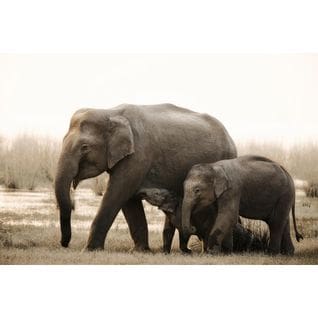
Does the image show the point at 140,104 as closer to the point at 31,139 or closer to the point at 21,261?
the point at 31,139

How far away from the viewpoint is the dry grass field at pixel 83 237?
6.69 metres

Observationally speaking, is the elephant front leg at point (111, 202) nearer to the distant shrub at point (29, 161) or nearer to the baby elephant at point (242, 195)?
the baby elephant at point (242, 195)

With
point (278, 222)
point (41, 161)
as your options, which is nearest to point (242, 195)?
point (278, 222)

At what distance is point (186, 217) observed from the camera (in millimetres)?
6824

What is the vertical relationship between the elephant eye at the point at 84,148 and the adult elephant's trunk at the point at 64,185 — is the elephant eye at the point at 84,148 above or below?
above

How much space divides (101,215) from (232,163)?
130cm

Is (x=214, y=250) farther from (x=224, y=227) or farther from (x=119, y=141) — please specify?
(x=119, y=141)

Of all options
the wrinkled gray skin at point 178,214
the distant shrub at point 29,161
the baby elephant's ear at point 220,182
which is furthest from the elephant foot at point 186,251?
the distant shrub at point 29,161

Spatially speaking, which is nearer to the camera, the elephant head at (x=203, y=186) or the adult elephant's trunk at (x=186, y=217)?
the adult elephant's trunk at (x=186, y=217)

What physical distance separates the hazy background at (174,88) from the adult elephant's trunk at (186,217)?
3.99 ft

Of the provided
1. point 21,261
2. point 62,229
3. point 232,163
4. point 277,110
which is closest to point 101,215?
point 62,229

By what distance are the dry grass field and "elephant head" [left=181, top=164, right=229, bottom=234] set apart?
46 centimetres

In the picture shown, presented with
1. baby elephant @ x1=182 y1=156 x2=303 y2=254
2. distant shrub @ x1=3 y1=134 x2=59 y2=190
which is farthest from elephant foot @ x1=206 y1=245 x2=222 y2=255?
distant shrub @ x1=3 y1=134 x2=59 y2=190

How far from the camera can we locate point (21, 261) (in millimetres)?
6664
